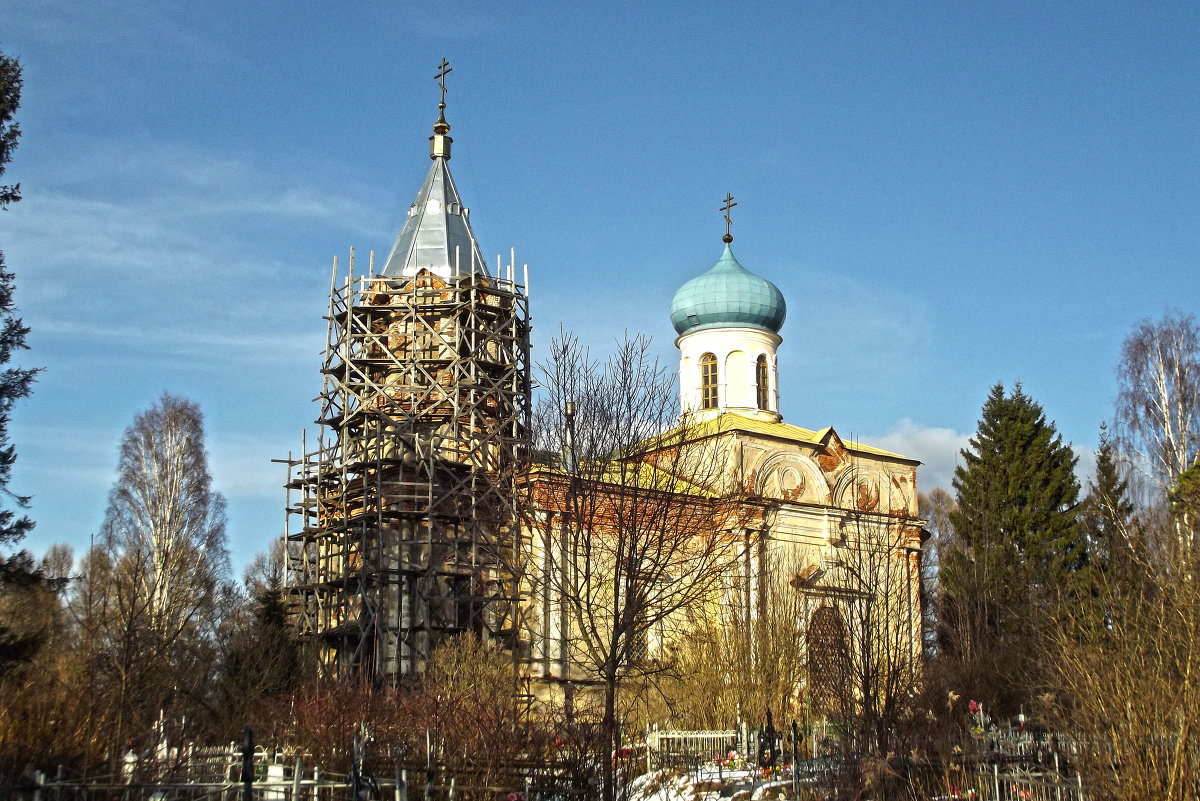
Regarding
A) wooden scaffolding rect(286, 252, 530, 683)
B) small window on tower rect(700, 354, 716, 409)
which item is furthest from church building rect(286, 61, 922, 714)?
small window on tower rect(700, 354, 716, 409)

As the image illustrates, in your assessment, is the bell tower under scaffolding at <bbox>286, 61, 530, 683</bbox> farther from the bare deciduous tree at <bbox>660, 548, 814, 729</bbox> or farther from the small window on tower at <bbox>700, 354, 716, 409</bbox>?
the small window on tower at <bbox>700, 354, 716, 409</bbox>

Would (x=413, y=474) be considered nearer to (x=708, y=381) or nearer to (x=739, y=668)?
(x=739, y=668)

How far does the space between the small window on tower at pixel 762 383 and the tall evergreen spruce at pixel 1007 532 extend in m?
4.74

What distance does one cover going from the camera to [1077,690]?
10.4 m

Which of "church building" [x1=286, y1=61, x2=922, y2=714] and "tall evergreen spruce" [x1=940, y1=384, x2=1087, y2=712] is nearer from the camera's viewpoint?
"church building" [x1=286, y1=61, x2=922, y2=714]

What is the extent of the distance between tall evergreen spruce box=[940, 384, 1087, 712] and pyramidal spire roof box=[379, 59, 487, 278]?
1137 centimetres

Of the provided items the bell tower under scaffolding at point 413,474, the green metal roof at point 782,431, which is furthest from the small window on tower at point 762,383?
the bell tower under scaffolding at point 413,474

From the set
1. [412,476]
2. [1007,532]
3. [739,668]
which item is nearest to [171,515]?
[412,476]

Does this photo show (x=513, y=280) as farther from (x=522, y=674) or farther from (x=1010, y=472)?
(x=1010, y=472)

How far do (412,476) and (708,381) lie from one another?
10.2 metres

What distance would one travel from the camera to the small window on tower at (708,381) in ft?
100.0

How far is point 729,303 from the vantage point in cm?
3045

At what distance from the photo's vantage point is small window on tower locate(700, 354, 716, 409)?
100.0ft

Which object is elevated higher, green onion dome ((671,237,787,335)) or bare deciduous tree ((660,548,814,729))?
green onion dome ((671,237,787,335))
